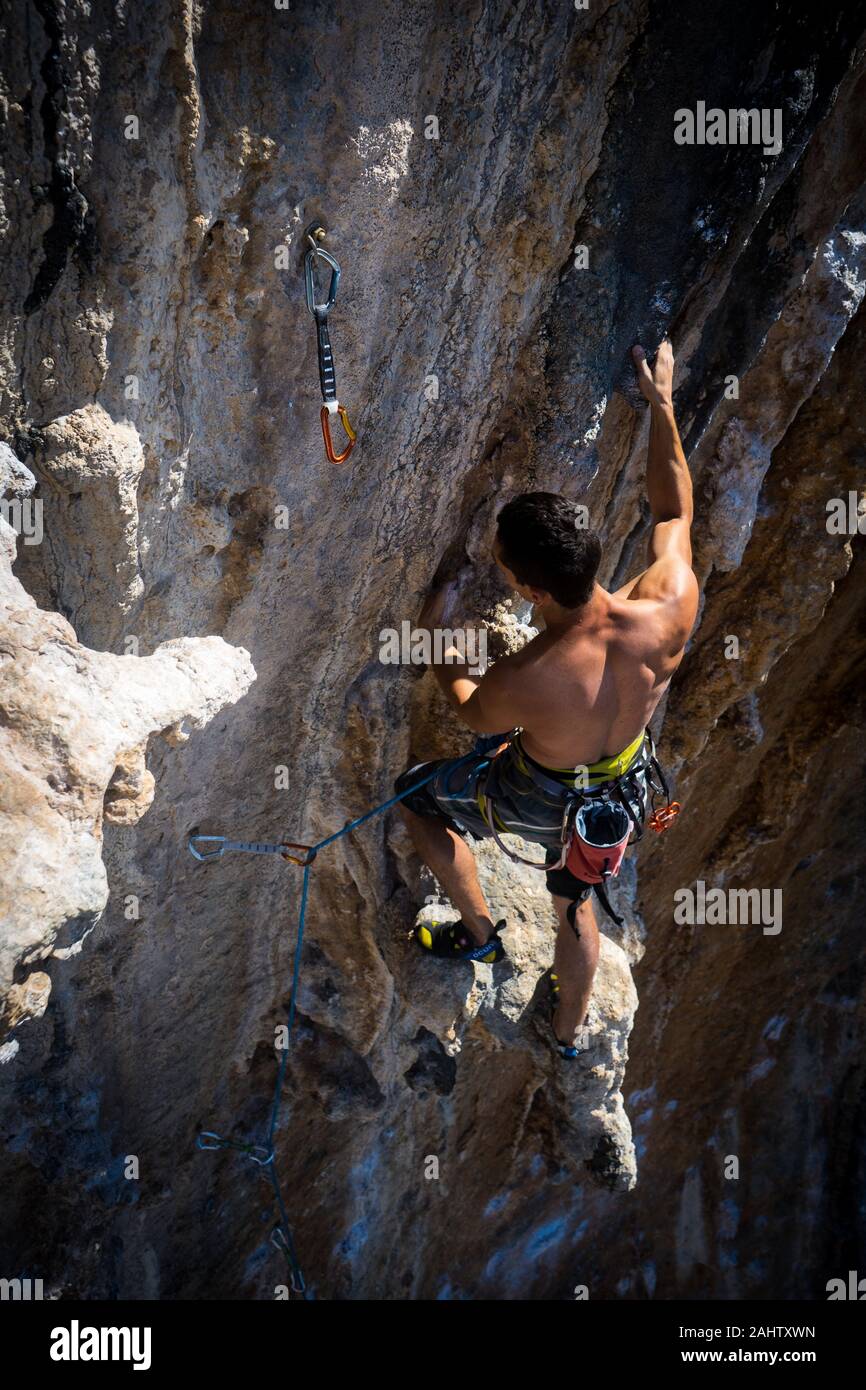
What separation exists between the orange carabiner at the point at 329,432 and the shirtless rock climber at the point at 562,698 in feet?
1.78

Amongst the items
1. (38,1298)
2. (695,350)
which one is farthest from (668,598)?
(38,1298)

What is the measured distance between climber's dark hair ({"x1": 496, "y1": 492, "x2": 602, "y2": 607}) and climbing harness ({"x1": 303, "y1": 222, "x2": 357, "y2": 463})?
0.57 m

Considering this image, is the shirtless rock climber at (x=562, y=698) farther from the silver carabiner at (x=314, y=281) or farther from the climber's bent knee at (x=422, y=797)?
the silver carabiner at (x=314, y=281)

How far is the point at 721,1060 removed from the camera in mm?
7180

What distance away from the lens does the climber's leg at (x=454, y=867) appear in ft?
11.8

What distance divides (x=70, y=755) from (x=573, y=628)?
4.57 feet

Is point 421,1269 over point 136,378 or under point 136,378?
under

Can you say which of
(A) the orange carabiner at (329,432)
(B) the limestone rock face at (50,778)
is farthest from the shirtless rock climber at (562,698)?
(B) the limestone rock face at (50,778)

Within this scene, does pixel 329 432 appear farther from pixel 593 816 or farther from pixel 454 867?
pixel 454 867

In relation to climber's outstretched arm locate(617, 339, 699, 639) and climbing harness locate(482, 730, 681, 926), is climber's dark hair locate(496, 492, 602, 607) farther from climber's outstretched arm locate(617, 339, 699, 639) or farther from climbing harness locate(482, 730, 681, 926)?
climbing harness locate(482, 730, 681, 926)

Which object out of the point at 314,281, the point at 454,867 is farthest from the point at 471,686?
the point at 314,281

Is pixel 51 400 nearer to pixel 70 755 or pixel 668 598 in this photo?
pixel 70 755

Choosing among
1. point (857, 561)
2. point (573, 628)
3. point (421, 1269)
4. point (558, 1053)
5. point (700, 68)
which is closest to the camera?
point (573, 628)

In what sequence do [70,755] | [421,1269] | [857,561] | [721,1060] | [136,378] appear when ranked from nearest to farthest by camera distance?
[70,755]
[136,378]
[857,561]
[421,1269]
[721,1060]
